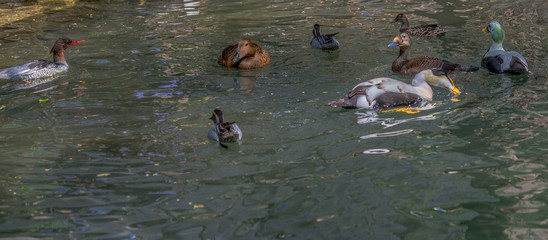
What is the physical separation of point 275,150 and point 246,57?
4166 mm

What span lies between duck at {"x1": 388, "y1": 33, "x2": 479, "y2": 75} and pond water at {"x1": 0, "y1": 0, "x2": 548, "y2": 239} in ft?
0.54

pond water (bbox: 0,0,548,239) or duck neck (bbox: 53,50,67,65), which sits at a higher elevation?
duck neck (bbox: 53,50,67,65)

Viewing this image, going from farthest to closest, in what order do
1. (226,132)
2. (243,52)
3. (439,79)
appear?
1. (243,52)
2. (439,79)
3. (226,132)

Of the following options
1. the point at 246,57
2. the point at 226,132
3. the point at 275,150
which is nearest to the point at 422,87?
the point at 275,150

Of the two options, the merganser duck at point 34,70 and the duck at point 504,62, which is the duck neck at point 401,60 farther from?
the merganser duck at point 34,70

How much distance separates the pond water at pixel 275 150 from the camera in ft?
16.0

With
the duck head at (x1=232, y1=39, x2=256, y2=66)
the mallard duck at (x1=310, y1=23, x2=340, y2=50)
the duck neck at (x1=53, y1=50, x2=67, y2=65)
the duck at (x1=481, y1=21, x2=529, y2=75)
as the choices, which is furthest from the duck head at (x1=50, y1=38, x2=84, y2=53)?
the duck at (x1=481, y1=21, x2=529, y2=75)

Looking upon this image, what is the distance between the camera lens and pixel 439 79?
26.6 feet

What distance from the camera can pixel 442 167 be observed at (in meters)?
5.66

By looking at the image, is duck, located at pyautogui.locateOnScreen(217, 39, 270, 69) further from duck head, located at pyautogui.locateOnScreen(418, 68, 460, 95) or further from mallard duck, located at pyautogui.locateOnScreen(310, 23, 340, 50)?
duck head, located at pyautogui.locateOnScreen(418, 68, 460, 95)

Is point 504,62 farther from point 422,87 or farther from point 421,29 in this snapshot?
point 421,29

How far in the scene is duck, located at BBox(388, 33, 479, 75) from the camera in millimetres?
8672

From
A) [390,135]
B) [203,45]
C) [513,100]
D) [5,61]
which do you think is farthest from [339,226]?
[5,61]

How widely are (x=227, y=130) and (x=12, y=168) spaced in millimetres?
2179
